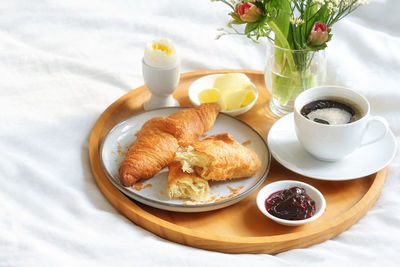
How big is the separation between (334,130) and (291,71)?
367mm

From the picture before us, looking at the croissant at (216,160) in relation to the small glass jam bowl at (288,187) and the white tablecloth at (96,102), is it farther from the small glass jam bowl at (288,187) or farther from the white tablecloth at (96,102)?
the white tablecloth at (96,102)

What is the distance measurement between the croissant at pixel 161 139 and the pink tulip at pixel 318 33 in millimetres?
402

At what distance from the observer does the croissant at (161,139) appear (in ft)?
5.50

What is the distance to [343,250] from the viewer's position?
1523 mm

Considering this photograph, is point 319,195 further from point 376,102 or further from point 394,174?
point 376,102

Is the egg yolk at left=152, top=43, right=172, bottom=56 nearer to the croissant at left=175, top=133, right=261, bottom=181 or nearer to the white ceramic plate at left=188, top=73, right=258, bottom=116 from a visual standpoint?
the white ceramic plate at left=188, top=73, right=258, bottom=116

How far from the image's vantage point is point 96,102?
2127mm

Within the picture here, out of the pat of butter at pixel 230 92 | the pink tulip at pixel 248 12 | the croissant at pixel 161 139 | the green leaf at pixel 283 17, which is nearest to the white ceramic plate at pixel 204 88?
the pat of butter at pixel 230 92

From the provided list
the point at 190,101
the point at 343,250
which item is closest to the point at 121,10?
the point at 190,101

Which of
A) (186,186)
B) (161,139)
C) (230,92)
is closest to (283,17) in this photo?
(230,92)

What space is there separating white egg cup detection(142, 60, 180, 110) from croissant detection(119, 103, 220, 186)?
0.53 ft

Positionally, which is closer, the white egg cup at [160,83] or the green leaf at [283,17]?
the green leaf at [283,17]

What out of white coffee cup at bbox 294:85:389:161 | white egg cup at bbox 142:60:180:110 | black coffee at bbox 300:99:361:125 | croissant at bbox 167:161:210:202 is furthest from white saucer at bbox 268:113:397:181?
white egg cup at bbox 142:60:180:110

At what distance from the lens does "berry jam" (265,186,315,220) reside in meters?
1.58
